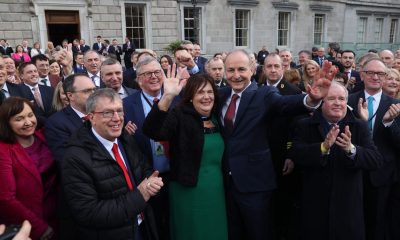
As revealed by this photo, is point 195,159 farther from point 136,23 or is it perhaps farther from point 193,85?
point 136,23

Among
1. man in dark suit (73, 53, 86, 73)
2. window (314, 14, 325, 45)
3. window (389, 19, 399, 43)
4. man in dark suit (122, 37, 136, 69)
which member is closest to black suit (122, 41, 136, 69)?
man in dark suit (122, 37, 136, 69)

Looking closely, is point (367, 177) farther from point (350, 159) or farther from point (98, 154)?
point (98, 154)

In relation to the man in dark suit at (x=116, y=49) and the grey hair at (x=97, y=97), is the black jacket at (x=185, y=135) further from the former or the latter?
the man in dark suit at (x=116, y=49)

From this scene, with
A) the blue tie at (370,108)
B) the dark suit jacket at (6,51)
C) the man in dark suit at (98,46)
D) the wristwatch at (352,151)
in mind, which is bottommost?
the wristwatch at (352,151)

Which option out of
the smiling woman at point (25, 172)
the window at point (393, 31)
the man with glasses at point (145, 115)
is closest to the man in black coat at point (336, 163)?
the man with glasses at point (145, 115)

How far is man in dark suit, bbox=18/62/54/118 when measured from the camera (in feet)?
15.4

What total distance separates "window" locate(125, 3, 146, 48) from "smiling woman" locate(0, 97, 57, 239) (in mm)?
14240

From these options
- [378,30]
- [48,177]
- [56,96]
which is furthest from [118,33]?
[378,30]

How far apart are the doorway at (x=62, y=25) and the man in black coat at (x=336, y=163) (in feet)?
47.0

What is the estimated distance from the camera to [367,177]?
3289mm

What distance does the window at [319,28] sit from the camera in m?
23.4

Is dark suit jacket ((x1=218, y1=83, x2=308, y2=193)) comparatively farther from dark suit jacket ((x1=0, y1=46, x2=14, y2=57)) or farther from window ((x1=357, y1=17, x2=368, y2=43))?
window ((x1=357, y1=17, x2=368, y2=43))

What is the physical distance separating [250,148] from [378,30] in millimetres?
30172

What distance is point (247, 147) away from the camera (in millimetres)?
2836
